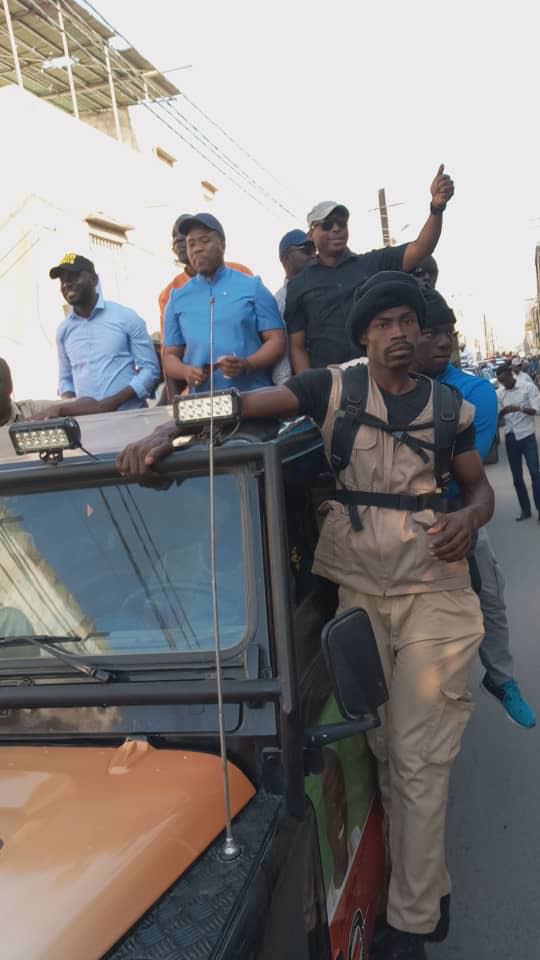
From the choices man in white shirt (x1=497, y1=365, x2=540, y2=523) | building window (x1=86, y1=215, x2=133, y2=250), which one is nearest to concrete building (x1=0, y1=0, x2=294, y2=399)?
building window (x1=86, y1=215, x2=133, y2=250)

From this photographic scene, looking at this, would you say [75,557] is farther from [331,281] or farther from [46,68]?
[46,68]

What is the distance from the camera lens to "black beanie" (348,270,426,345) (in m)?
2.53

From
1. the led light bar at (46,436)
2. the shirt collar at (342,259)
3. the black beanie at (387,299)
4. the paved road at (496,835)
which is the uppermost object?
the shirt collar at (342,259)

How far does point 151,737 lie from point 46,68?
18.5 metres

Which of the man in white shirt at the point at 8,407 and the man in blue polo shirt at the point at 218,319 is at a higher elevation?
the man in blue polo shirt at the point at 218,319

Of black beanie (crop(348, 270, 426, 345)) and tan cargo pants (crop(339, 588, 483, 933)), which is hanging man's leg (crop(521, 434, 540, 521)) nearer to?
black beanie (crop(348, 270, 426, 345))

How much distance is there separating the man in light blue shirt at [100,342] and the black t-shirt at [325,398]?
173cm

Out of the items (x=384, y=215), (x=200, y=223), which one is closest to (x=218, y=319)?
(x=200, y=223)

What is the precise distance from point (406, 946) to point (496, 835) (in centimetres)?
134

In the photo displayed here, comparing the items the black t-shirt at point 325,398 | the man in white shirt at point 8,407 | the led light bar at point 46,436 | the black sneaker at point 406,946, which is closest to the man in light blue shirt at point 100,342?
the man in white shirt at point 8,407

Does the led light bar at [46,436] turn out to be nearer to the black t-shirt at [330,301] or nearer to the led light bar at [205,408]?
the led light bar at [205,408]

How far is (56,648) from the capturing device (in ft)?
6.32

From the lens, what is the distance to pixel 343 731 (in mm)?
1732

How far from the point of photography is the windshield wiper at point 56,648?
183 cm
